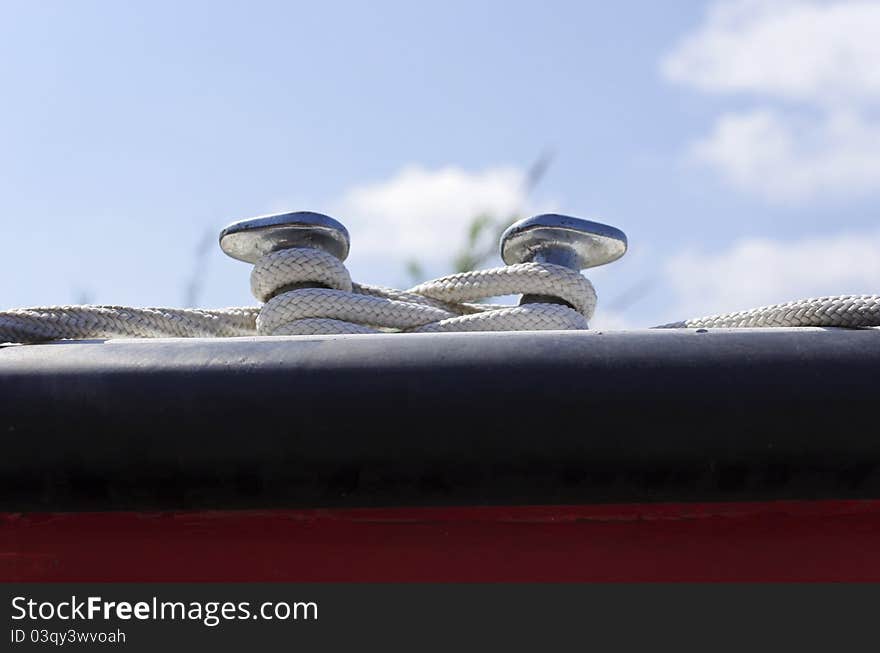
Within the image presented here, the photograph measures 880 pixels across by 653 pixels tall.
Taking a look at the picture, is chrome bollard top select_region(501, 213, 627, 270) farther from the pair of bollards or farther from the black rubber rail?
the black rubber rail

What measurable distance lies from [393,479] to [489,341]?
133 mm

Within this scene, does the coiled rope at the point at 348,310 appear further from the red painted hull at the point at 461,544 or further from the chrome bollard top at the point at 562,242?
the red painted hull at the point at 461,544

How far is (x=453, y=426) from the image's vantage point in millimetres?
894

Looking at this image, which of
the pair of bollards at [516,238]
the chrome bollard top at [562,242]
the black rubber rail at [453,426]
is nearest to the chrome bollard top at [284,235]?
the pair of bollards at [516,238]

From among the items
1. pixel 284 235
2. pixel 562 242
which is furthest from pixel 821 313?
pixel 284 235

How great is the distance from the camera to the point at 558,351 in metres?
0.92

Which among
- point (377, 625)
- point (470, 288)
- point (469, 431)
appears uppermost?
point (470, 288)

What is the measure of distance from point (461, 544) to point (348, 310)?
0.38 meters

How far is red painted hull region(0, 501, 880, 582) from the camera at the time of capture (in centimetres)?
97

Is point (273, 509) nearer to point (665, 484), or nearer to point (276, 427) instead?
point (276, 427)

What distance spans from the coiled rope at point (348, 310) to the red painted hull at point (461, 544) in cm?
23

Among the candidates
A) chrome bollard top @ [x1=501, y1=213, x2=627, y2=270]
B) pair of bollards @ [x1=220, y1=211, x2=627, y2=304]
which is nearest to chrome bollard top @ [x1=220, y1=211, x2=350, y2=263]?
pair of bollards @ [x1=220, y1=211, x2=627, y2=304]

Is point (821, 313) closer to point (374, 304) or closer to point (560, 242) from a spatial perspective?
point (560, 242)

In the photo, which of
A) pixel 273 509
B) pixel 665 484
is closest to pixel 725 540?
pixel 665 484
